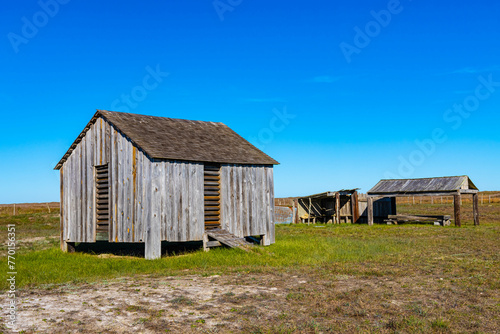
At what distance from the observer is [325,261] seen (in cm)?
1445

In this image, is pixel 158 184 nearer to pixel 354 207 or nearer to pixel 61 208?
pixel 61 208

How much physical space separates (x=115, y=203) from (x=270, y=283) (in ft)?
27.7

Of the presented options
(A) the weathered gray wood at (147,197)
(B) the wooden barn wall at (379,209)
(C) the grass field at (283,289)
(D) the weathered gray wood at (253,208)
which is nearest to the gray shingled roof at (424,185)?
(B) the wooden barn wall at (379,209)

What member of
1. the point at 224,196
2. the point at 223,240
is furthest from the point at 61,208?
the point at 223,240

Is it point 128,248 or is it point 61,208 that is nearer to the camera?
point 61,208

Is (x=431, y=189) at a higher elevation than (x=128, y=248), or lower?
higher

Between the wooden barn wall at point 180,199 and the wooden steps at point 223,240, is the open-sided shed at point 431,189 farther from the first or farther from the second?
the wooden barn wall at point 180,199

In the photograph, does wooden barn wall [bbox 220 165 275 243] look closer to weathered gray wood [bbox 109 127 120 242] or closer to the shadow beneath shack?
the shadow beneath shack

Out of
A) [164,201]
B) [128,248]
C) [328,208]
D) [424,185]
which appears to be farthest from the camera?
[328,208]

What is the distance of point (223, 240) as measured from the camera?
1653cm

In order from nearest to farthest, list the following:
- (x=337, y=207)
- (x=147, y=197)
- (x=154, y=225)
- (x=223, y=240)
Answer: (x=154, y=225)
(x=147, y=197)
(x=223, y=240)
(x=337, y=207)

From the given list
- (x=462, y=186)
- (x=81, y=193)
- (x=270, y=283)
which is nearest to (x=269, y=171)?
(x=81, y=193)

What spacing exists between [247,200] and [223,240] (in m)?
2.96

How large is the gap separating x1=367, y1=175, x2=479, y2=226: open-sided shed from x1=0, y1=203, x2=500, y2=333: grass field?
13.7 meters
